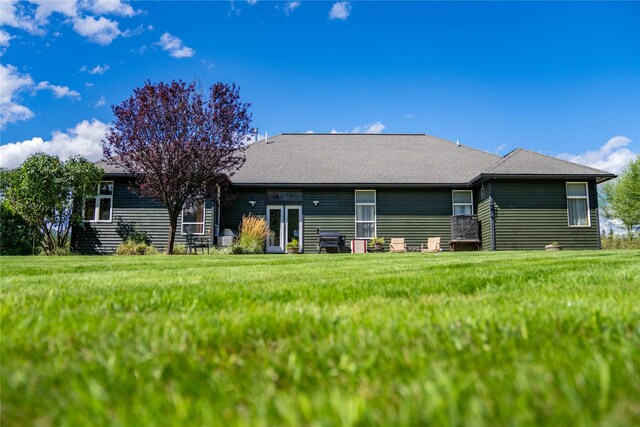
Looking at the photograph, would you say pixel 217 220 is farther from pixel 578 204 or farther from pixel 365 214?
pixel 578 204

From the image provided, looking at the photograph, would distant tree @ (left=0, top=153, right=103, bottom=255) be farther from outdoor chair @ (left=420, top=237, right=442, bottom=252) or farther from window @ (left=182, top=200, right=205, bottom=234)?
outdoor chair @ (left=420, top=237, right=442, bottom=252)

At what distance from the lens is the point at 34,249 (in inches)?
707

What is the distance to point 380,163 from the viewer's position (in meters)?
21.8

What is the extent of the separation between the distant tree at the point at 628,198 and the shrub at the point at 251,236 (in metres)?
35.6

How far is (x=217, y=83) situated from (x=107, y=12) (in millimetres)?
7310

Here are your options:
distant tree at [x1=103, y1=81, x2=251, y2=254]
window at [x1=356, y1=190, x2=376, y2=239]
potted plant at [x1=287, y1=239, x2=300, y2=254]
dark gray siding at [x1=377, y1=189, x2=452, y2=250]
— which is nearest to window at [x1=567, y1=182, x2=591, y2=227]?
dark gray siding at [x1=377, y1=189, x2=452, y2=250]

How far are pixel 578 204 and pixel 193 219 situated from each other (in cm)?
1565

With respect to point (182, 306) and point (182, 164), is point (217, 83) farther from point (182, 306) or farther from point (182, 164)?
point (182, 306)

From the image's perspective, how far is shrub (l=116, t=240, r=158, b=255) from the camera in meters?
17.1

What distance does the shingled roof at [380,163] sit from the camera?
18.7 meters

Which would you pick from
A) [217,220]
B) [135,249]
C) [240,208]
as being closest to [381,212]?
[240,208]

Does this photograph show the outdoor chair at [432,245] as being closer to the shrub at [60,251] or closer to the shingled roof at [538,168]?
the shingled roof at [538,168]

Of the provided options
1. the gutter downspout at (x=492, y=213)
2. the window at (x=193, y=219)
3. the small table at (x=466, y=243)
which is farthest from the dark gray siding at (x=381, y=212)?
the gutter downspout at (x=492, y=213)

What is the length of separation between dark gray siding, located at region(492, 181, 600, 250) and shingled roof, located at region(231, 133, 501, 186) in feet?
6.47
